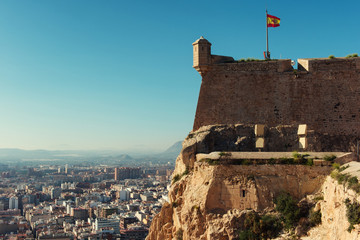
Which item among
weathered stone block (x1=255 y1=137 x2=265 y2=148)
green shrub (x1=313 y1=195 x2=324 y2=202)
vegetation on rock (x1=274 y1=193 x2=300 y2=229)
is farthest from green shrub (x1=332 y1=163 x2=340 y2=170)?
weathered stone block (x1=255 y1=137 x2=265 y2=148)

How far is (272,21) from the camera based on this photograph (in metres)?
22.4

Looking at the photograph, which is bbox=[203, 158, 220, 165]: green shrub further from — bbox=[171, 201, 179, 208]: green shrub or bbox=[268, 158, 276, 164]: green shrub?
bbox=[171, 201, 179, 208]: green shrub

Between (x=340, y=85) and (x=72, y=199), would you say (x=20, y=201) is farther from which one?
(x=340, y=85)

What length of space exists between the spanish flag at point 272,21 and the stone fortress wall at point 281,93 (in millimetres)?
2670

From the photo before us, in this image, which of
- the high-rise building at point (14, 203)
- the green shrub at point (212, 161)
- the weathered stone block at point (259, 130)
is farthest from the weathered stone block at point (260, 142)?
the high-rise building at point (14, 203)

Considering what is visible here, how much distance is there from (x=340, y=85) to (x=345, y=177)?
6800 mm

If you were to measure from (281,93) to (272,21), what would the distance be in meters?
3.94

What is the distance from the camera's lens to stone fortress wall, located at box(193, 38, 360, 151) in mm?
19875

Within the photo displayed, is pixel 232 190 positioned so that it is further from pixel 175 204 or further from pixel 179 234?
pixel 175 204

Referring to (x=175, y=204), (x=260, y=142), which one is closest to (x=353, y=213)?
(x=260, y=142)

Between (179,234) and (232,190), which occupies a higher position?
(232,190)

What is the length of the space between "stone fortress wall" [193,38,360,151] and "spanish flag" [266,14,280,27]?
8.76 feet

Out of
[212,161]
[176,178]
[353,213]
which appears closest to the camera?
[353,213]

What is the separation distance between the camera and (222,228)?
54.7 feet
